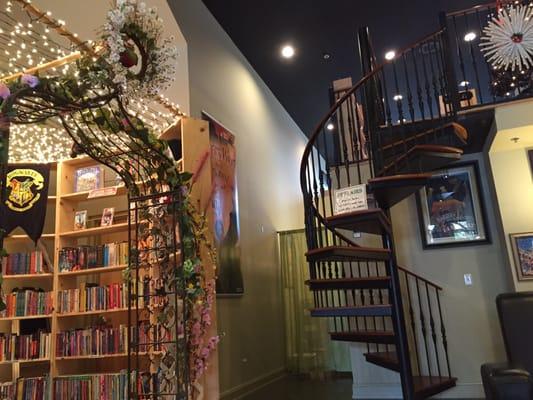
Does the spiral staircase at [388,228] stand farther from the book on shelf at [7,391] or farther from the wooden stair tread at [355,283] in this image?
the book on shelf at [7,391]

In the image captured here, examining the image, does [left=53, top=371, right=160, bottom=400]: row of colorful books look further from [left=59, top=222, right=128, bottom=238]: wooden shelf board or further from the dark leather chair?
the dark leather chair

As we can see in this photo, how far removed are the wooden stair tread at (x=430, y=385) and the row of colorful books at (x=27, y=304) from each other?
11.8ft

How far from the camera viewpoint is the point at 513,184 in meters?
4.73

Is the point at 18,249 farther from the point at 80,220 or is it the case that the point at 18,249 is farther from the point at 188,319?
the point at 188,319

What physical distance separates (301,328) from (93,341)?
12.5 feet

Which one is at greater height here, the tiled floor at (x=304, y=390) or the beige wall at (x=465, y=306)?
the beige wall at (x=465, y=306)

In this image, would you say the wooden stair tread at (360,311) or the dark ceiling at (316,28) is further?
the dark ceiling at (316,28)

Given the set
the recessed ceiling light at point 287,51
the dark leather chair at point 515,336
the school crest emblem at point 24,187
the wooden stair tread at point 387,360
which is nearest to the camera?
the dark leather chair at point 515,336

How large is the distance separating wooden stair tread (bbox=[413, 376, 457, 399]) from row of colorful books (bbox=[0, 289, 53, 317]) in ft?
11.8

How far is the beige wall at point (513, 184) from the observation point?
457cm

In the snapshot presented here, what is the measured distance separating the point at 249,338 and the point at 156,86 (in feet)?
14.4

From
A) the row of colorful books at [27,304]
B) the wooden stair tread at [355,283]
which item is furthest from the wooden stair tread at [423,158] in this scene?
the row of colorful books at [27,304]

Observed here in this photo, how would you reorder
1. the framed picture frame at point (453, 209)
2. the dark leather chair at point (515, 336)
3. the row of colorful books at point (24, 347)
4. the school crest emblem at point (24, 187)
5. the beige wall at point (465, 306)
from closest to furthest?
the dark leather chair at point (515, 336), the row of colorful books at point (24, 347), the school crest emblem at point (24, 187), the beige wall at point (465, 306), the framed picture frame at point (453, 209)

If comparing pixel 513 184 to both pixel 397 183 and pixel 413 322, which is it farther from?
pixel 413 322
